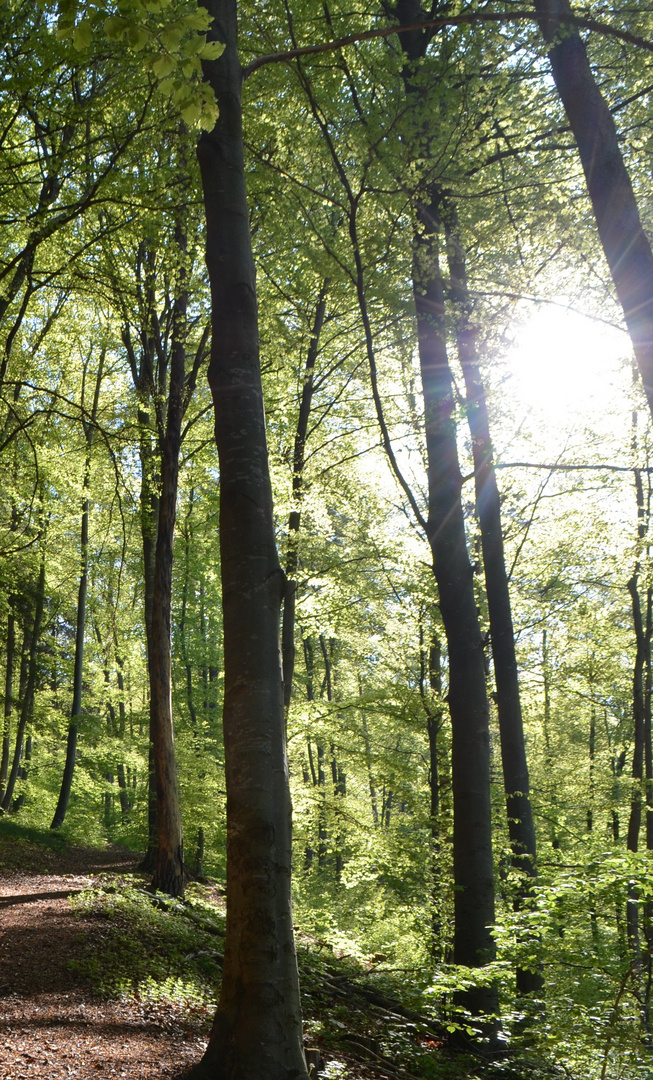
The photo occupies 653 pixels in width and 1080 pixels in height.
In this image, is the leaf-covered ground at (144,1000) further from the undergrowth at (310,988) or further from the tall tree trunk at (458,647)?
the tall tree trunk at (458,647)

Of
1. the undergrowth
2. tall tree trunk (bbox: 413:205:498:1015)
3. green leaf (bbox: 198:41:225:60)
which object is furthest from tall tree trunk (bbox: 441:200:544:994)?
green leaf (bbox: 198:41:225:60)

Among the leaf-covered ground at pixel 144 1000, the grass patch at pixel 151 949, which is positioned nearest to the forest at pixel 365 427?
the leaf-covered ground at pixel 144 1000

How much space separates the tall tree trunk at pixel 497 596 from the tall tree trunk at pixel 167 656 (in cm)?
361

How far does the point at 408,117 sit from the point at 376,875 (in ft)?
28.1

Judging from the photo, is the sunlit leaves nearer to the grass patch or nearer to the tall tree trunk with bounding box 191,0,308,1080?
the tall tree trunk with bounding box 191,0,308,1080

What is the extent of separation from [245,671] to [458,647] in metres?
3.31

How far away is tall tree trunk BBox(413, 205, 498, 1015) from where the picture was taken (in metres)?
5.53

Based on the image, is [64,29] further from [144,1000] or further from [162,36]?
[144,1000]

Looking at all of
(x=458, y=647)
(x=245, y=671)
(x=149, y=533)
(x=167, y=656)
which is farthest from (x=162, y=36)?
(x=149, y=533)

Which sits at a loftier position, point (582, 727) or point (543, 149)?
point (543, 149)

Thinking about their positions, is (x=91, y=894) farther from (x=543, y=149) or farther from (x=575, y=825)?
(x=575, y=825)

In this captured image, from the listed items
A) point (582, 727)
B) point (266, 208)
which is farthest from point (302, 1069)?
point (582, 727)

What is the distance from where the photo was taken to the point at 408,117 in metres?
5.66

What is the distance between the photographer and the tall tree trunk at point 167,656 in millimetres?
8832
